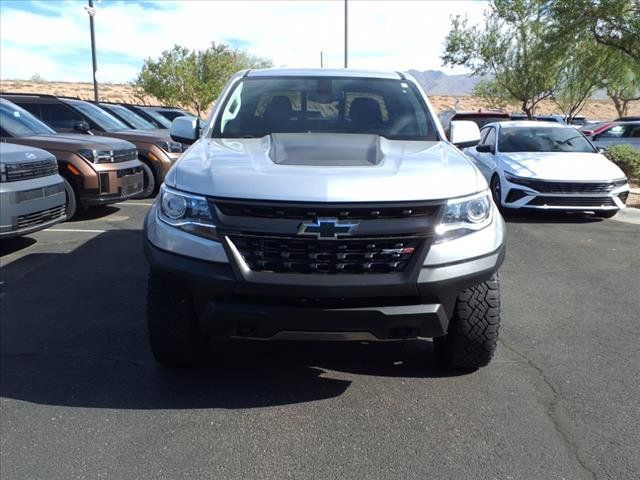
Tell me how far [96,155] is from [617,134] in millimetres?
14956

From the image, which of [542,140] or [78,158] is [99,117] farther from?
[542,140]

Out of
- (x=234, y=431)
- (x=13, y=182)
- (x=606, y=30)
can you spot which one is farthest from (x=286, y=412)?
(x=606, y=30)

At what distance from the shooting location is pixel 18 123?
862 cm

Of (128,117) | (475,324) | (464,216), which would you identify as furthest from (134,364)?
(128,117)

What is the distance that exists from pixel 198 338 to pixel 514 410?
1839 mm

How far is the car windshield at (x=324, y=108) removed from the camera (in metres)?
4.32

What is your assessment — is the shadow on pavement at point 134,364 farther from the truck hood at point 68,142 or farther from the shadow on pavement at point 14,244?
the truck hood at point 68,142

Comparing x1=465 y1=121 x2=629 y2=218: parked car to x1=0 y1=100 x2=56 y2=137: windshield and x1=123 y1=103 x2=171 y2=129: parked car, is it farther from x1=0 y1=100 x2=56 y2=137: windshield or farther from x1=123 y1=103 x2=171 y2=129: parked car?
x1=123 y1=103 x2=171 y2=129: parked car

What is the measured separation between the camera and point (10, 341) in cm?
436

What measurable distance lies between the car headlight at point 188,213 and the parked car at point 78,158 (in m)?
5.56

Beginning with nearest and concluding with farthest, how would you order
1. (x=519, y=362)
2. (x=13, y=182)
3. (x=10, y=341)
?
1. (x=519, y=362)
2. (x=10, y=341)
3. (x=13, y=182)

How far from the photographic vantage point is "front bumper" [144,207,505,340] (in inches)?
117

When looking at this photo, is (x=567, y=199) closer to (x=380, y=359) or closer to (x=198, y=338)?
(x=380, y=359)

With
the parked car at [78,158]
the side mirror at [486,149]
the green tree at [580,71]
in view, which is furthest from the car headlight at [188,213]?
the green tree at [580,71]
